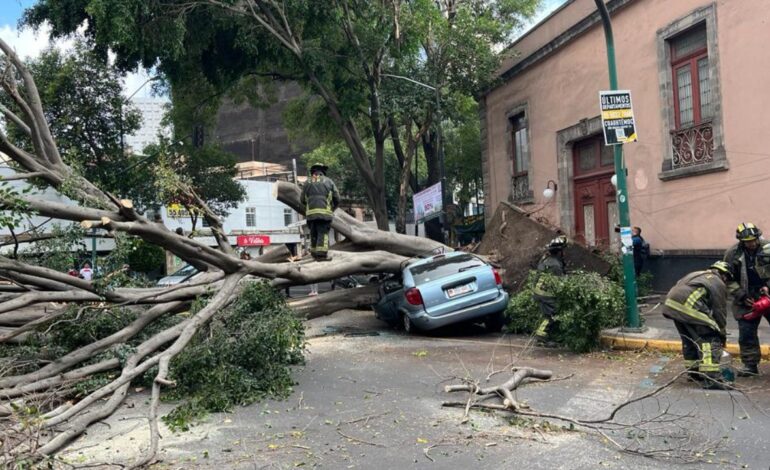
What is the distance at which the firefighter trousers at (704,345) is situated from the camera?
6.00 meters

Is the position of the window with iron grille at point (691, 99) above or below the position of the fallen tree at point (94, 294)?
above

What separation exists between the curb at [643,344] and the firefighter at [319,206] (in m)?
4.35

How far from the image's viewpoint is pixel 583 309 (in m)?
7.94

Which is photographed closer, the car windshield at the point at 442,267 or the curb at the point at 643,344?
the curb at the point at 643,344

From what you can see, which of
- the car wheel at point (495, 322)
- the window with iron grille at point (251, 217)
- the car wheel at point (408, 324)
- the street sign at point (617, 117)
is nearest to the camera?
the street sign at point (617, 117)

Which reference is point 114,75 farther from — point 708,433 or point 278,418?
point 708,433

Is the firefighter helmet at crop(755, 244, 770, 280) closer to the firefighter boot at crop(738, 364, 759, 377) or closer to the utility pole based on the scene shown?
the firefighter boot at crop(738, 364, 759, 377)

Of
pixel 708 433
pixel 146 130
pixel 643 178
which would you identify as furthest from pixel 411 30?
pixel 146 130

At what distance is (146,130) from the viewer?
41000 mm

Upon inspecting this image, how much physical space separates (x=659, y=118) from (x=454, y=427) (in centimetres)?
972

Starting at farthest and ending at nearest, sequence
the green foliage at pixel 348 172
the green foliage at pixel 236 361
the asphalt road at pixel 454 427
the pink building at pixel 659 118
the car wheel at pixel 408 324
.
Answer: the green foliage at pixel 348 172, the pink building at pixel 659 118, the car wheel at pixel 408 324, the green foliage at pixel 236 361, the asphalt road at pixel 454 427

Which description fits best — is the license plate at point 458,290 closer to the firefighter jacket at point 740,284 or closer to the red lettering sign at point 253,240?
the firefighter jacket at point 740,284

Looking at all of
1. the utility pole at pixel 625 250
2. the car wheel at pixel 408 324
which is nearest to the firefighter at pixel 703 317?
the utility pole at pixel 625 250

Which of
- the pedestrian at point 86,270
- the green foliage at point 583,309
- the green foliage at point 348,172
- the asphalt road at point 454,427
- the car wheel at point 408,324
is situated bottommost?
the asphalt road at point 454,427
